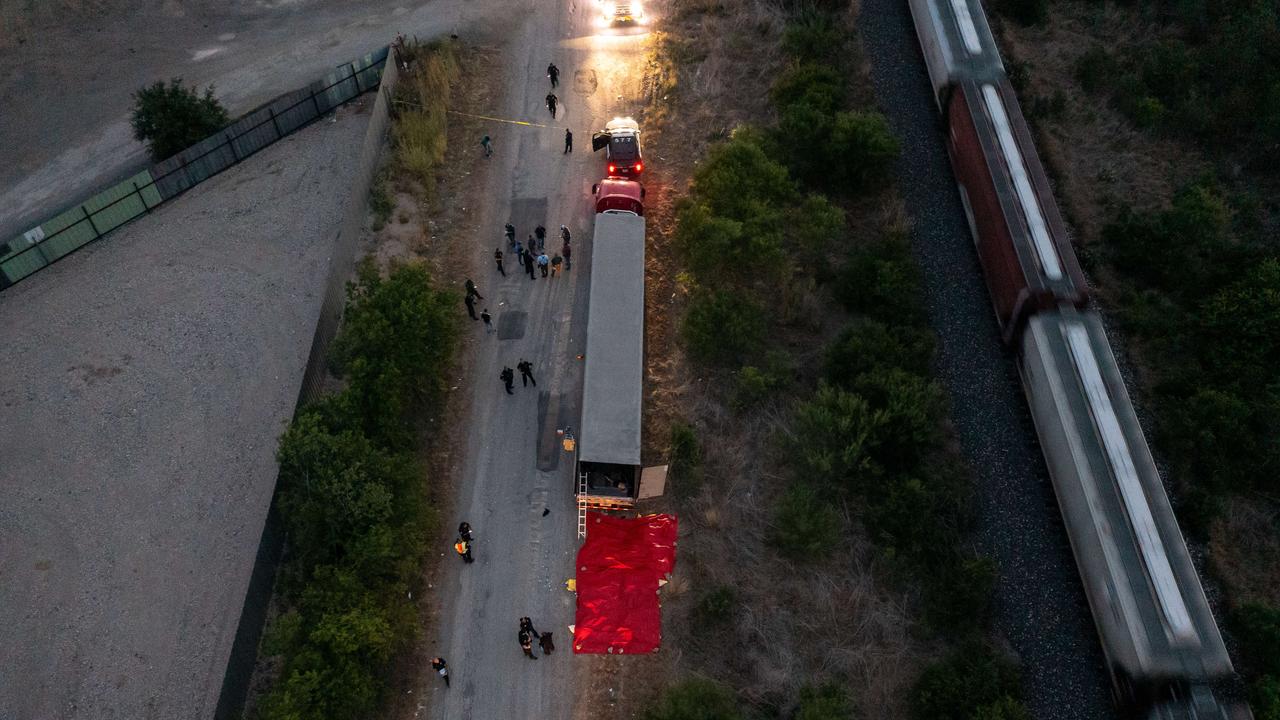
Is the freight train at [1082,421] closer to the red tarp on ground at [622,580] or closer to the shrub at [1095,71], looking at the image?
the shrub at [1095,71]

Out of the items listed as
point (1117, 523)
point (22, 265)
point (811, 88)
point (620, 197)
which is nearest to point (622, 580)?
point (1117, 523)

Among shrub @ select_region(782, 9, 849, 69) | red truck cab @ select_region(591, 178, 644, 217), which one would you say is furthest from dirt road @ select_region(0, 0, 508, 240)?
red truck cab @ select_region(591, 178, 644, 217)

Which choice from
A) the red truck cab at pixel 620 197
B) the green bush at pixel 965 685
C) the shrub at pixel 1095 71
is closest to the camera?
the green bush at pixel 965 685

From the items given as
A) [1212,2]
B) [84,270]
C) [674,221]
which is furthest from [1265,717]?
[84,270]

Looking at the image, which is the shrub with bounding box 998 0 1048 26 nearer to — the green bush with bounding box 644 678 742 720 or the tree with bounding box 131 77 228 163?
the green bush with bounding box 644 678 742 720

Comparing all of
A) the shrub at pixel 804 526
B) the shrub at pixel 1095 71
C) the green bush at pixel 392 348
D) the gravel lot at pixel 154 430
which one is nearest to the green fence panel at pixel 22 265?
the gravel lot at pixel 154 430
